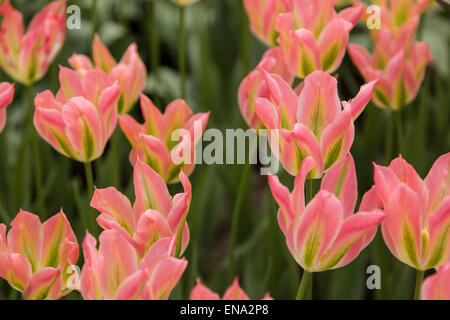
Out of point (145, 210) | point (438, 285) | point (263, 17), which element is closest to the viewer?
point (438, 285)

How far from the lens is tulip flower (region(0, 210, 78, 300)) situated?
597mm

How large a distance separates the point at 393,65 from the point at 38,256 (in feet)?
1.58

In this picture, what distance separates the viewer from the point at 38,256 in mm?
647

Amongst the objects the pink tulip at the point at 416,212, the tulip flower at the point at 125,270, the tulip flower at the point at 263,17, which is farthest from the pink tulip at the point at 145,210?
the tulip flower at the point at 263,17

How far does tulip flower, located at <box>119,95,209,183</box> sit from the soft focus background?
9 cm

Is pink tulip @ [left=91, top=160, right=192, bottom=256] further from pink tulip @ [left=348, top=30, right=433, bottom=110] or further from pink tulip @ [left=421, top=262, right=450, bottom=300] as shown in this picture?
pink tulip @ [left=348, top=30, right=433, bottom=110]

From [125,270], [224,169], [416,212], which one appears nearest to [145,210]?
[125,270]

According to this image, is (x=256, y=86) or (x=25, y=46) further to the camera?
(x=25, y=46)

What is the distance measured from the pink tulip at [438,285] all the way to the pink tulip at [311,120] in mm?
147

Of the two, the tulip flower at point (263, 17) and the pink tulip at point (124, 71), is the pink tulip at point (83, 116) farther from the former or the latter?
the tulip flower at point (263, 17)

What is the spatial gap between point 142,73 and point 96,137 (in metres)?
0.16

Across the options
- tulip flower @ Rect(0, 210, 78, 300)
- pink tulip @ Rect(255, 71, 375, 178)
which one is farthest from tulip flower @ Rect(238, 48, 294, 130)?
tulip flower @ Rect(0, 210, 78, 300)

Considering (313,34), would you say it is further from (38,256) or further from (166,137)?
(38,256)
